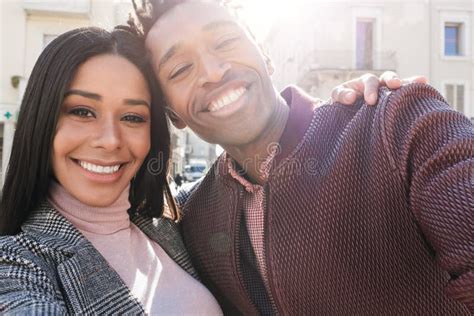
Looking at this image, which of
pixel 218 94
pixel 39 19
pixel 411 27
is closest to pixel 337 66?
pixel 411 27

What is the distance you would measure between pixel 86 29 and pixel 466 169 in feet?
5.66

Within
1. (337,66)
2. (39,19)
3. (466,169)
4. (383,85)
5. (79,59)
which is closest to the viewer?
(466,169)

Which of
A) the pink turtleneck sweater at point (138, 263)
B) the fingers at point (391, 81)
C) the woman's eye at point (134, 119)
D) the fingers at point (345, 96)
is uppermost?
the fingers at point (391, 81)

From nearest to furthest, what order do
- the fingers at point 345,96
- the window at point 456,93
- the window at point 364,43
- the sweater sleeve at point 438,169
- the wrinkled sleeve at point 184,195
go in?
the sweater sleeve at point 438,169
the fingers at point 345,96
the wrinkled sleeve at point 184,195
the window at point 456,93
the window at point 364,43

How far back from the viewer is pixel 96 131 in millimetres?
1916

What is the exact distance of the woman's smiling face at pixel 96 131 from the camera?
1.89 meters

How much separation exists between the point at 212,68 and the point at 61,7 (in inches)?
488

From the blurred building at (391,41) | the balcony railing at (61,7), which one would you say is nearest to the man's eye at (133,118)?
the balcony railing at (61,7)

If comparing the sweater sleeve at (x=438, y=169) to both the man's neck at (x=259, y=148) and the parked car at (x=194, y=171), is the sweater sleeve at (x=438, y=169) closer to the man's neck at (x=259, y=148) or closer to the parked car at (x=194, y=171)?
the man's neck at (x=259, y=148)

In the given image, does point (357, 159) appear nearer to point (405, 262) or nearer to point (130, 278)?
point (405, 262)

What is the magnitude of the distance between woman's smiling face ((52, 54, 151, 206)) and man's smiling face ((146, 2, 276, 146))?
0.24 meters

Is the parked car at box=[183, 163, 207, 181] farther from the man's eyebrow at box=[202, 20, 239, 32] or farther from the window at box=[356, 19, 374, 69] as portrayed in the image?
the man's eyebrow at box=[202, 20, 239, 32]

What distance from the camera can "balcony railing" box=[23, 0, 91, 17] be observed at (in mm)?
12718

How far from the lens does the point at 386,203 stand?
1503mm
